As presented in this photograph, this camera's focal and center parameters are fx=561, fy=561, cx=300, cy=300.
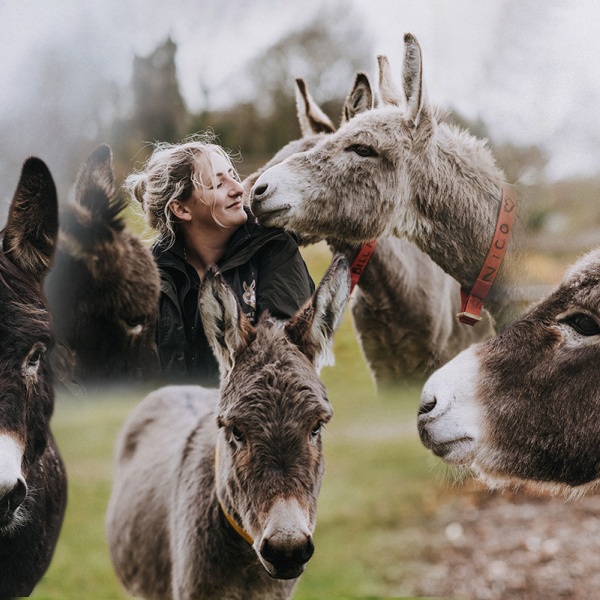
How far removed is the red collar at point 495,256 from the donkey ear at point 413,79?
1.26 feet

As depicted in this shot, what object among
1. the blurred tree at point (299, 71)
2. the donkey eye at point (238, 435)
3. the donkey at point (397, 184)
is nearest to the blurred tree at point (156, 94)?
the blurred tree at point (299, 71)

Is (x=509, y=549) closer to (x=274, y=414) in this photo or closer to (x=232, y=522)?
(x=232, y=522)

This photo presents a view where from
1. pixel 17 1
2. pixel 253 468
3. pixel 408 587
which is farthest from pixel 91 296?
pixel 408 587

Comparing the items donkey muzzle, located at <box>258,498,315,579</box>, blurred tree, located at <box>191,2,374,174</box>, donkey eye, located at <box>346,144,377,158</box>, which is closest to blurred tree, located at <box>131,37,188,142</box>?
blurred tree, located at <box>191,2,374,174</box>

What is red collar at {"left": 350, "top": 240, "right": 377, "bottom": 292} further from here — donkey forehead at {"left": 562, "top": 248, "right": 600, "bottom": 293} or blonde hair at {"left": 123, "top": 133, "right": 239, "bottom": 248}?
donkey forehead at {"left": 562, "top": 248, "right": 600, "bottom": 293}

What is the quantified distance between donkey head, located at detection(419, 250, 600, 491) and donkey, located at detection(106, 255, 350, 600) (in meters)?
0.38

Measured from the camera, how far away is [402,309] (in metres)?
2.01

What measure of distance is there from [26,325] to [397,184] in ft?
3.75

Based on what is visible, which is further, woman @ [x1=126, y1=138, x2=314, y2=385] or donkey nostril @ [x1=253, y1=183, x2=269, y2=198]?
woman @ [x1=126, y1=138, x2=314, y2=385]

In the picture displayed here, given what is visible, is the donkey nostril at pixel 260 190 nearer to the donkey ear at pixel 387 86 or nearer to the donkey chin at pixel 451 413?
the donkey ear at pixel 387 86

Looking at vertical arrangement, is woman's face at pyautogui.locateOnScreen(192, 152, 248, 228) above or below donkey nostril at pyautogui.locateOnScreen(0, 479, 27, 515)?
above

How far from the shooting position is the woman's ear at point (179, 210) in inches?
68.4

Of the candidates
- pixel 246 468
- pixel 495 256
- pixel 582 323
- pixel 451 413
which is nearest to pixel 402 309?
pixel 495 256

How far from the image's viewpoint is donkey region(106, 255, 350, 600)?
1.44 m
